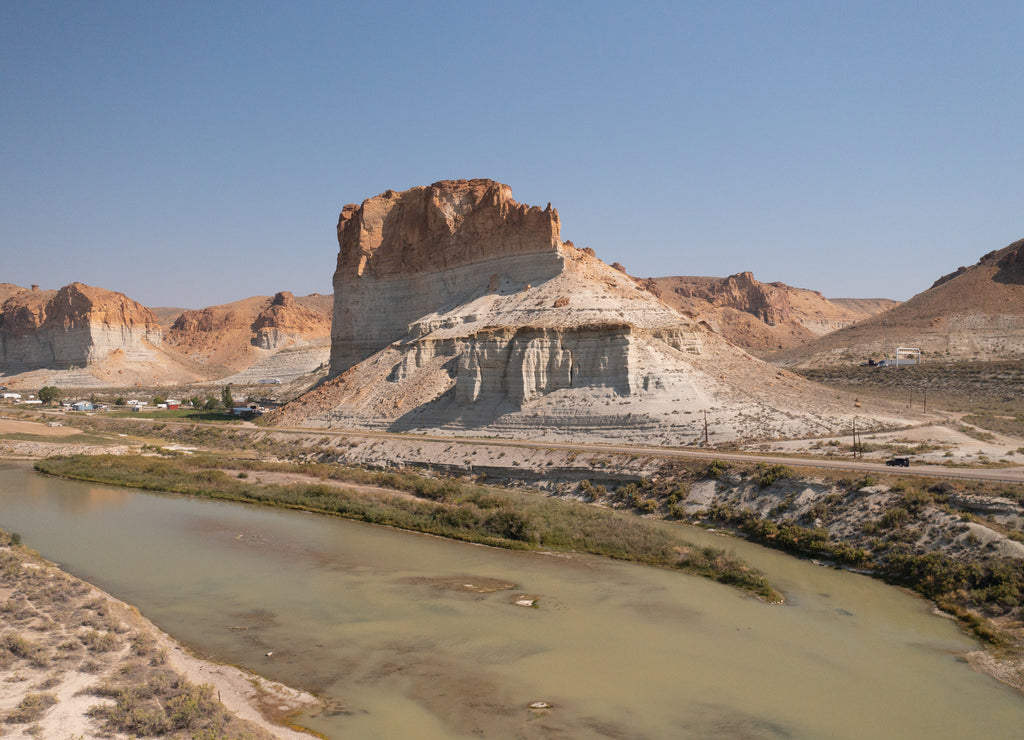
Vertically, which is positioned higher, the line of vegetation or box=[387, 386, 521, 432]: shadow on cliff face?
box=[387, 386, 521, 432]: shadow on cliff face

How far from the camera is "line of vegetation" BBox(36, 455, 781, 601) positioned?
21.8 metres

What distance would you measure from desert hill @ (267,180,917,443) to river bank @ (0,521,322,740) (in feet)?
86.2

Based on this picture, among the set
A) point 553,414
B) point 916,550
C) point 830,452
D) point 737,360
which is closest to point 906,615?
point 916,550

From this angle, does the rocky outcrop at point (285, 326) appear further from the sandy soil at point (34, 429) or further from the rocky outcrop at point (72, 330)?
the sandy soil at point (34, 429)

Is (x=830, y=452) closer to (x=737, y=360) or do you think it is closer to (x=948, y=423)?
(x=948, y=423)

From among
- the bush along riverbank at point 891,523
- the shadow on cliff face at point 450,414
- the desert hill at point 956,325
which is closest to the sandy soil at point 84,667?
the bush along riverbank at point 891,523

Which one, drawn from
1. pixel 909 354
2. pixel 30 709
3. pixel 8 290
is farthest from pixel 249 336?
pixel 30 709

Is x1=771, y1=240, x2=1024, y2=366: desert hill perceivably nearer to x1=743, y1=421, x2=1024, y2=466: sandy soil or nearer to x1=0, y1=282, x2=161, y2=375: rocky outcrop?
x1=743, y1=421, x2=1024, y2=466: sandy soil

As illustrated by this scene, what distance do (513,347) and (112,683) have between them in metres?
33.1

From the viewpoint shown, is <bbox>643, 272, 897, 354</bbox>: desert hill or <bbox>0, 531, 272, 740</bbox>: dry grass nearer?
<bbox>0, 531, 272, 740</bbox>: dry grass

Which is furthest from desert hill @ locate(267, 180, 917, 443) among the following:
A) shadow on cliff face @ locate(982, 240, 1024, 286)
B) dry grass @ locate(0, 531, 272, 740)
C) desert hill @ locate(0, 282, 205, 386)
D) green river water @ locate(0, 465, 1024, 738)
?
desert hill @ locate(0, 282, 205, 386)

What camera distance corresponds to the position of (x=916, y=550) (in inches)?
777

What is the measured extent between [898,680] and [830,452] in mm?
19212

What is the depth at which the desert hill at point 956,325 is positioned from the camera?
237ft
